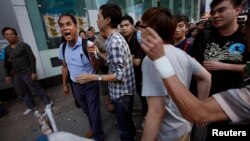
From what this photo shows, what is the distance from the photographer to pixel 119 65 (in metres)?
1.83

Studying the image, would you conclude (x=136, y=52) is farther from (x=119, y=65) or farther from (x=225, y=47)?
(x=225, y=47)

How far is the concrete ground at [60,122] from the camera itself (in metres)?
3.09

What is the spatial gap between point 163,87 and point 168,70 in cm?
28

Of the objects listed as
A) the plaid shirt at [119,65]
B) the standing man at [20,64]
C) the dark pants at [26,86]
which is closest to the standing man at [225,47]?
the plaid shirt at [119,65]

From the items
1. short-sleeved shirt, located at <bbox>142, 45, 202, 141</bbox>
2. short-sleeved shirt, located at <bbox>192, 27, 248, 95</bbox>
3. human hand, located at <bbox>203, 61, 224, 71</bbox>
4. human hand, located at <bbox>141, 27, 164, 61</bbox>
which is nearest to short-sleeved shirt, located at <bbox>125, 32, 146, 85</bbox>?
short-sleeved shirt, located at <bbox>192, 27, 248, 95</bbox>

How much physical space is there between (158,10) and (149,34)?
39 cm

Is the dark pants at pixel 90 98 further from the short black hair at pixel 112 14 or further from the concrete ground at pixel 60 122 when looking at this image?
the short black hair at pixel 112 14

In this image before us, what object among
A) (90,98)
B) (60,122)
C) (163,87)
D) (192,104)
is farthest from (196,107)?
(60,122)

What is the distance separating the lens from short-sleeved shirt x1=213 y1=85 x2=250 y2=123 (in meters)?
0.72

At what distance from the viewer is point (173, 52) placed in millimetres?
1133

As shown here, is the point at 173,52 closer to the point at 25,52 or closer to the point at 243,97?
the point at 243,97

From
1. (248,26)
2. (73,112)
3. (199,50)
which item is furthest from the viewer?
(73,112)

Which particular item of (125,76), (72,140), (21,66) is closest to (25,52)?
(21,66)

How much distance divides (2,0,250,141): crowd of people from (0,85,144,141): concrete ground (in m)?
0.38
